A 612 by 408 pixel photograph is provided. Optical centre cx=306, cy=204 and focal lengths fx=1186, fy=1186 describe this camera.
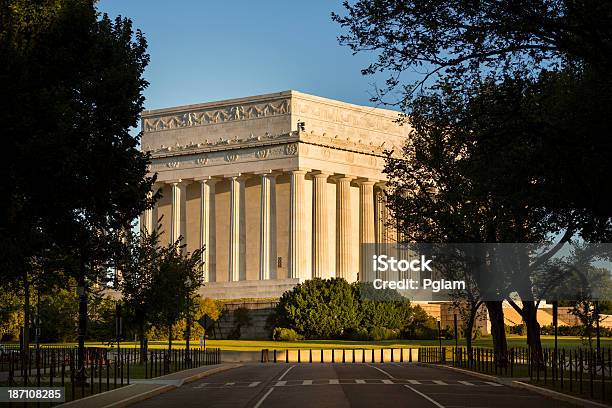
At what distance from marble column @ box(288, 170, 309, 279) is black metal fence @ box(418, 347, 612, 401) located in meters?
37.6

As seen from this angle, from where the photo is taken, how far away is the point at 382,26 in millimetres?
27156

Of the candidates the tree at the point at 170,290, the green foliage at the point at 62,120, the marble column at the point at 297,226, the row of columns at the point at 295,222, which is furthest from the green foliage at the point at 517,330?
the green foliage at the point at 62,120

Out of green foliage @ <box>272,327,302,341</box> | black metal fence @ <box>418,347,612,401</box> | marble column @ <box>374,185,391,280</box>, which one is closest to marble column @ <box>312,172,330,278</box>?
marble column @ <box>374,185,391,280</box>

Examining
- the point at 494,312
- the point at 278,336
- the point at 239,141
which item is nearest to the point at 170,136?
the point at 239,141

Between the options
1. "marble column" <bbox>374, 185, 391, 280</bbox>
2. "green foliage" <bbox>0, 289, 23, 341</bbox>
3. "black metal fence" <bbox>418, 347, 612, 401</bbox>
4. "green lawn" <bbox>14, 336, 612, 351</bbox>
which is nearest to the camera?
"black metal fence" <bbox>418, 347, 612, 401</bbox>

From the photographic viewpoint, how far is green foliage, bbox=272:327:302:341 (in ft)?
339

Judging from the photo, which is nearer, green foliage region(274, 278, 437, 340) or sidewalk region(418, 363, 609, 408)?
sidewalk region(418, 363, 609, 408)

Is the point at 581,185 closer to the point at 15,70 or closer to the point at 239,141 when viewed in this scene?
the point at 15,70

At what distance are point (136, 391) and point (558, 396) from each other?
13.0m

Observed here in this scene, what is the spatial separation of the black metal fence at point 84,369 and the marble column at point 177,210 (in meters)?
53.1

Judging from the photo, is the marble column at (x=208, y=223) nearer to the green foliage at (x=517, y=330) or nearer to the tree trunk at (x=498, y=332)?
the green foliage at (x=517, y=330)

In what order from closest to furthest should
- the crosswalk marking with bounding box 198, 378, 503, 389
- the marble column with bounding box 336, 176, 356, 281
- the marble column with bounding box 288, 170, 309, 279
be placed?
the crosswalk marking with bounding box 198, 378, 503, 389 < the marble column with bounding box 288, 170, 309, 279 < the marble column with bounding box 336, 176, 356, 281

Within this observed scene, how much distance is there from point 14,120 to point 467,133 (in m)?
11.1

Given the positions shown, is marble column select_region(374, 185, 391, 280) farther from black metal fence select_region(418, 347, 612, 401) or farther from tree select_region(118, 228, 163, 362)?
tree select_region(118, 228, 163, 362)
